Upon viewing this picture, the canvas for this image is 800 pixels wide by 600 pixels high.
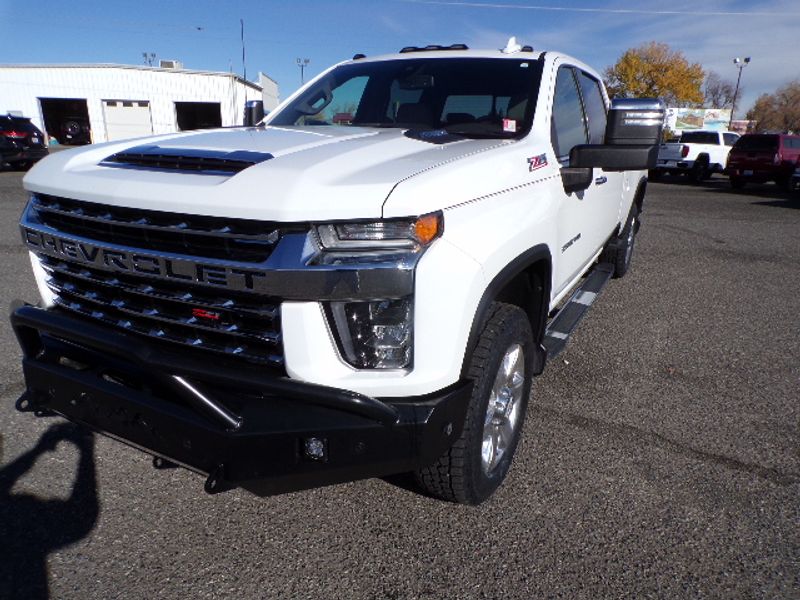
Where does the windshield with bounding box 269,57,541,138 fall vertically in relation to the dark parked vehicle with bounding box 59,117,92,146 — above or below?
above

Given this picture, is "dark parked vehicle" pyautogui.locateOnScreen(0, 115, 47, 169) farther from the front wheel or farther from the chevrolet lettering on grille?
the chevrolet lettering on grille

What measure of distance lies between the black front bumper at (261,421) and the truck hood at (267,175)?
1.67ft

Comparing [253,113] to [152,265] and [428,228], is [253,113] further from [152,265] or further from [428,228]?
[428,228]

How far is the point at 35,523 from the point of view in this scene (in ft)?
7.92

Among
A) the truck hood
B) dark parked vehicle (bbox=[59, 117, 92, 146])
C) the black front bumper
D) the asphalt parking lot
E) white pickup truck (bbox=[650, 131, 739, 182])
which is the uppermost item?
the truck hood

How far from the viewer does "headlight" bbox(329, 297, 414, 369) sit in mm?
1874

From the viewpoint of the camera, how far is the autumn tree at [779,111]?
84.6 metres

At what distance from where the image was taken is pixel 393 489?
2.71m

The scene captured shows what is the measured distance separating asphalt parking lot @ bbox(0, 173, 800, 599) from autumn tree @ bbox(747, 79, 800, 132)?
3797 inches

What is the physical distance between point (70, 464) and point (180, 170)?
164cm

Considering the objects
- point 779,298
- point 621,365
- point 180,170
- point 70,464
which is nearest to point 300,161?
point 180,170

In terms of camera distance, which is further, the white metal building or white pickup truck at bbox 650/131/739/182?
the white metal building

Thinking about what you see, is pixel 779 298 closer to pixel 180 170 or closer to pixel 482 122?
pixel 482 122

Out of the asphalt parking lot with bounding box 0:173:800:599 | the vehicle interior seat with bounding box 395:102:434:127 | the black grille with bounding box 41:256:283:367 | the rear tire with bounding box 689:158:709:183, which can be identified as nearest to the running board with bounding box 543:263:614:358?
the asphalt parking lot with bounding box 0:173:800:599
